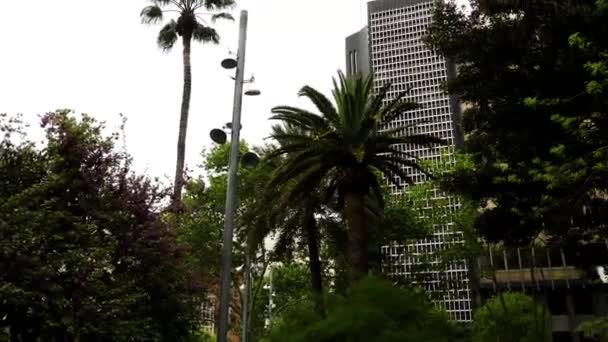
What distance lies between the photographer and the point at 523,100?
38.3 feet

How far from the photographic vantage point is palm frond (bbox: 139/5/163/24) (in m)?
25.6

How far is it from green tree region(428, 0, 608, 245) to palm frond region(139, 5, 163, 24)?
15.3 m

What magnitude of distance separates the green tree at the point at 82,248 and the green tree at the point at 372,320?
5.78 m

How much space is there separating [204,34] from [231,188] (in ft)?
57.7

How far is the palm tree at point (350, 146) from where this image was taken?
1856 cm

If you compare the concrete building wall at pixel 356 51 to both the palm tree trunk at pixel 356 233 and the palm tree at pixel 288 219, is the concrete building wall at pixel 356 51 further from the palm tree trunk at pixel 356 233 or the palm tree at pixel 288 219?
the palm tree trunk at pixel 356 233

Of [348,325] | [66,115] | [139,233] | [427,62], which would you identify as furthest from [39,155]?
[427,62]

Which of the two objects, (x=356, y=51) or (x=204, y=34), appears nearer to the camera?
(x=204, y=34)

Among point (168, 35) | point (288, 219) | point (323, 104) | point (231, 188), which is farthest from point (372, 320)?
point (168, 35)

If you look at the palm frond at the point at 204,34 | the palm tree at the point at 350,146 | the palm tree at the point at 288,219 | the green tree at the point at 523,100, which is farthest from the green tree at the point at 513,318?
the palm frond at the point at 204,34

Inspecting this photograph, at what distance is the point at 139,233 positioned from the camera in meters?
14.4

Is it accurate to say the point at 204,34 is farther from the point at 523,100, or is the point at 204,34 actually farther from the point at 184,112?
Answer: the point at 523,100

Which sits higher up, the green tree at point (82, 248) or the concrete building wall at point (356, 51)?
the concrete building wall at point (356, 51)

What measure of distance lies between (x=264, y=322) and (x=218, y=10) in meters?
26.7
